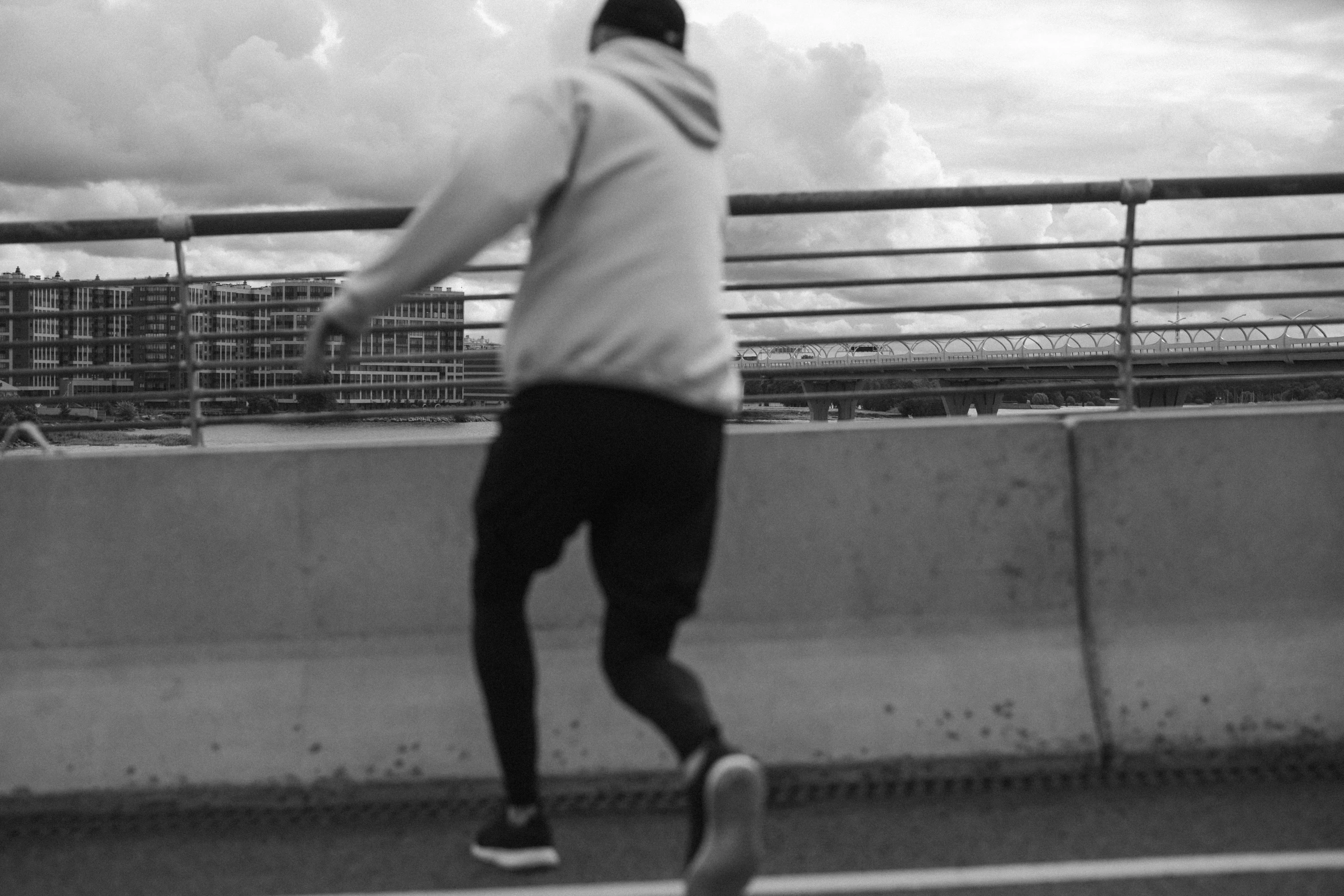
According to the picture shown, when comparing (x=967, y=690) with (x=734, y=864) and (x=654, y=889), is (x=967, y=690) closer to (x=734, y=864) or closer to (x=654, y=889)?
(x=654, y=889)

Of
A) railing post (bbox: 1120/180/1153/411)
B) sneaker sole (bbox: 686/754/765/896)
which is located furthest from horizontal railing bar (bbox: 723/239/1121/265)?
sneaker sole (bbox: 686/754/765/896)

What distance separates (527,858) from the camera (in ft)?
13.2

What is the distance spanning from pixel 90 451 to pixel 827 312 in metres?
2.74

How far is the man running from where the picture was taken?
11.1 ft

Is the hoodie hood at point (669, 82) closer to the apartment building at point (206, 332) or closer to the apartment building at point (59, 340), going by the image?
the apartment building at point (206, 332)

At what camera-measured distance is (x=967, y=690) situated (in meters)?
4.98

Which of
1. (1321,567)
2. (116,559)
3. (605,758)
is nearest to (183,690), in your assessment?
(116,559)

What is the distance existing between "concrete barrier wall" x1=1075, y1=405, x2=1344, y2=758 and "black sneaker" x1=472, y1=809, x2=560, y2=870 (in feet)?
6.45

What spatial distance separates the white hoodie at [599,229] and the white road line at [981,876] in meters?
1.25

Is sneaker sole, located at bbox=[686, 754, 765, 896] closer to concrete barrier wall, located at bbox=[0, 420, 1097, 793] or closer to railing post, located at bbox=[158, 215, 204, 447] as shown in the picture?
concrete barrier wall, located at bbox=[0, 420, 1097, 793]

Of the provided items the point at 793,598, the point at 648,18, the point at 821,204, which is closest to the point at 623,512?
the point at 648,18

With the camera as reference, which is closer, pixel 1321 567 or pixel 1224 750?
pixel 1224 750

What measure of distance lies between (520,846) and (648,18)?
213 centimetres

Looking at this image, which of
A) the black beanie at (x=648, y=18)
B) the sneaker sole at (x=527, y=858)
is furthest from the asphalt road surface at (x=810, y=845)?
the black beanie at (x=648, y=18)
